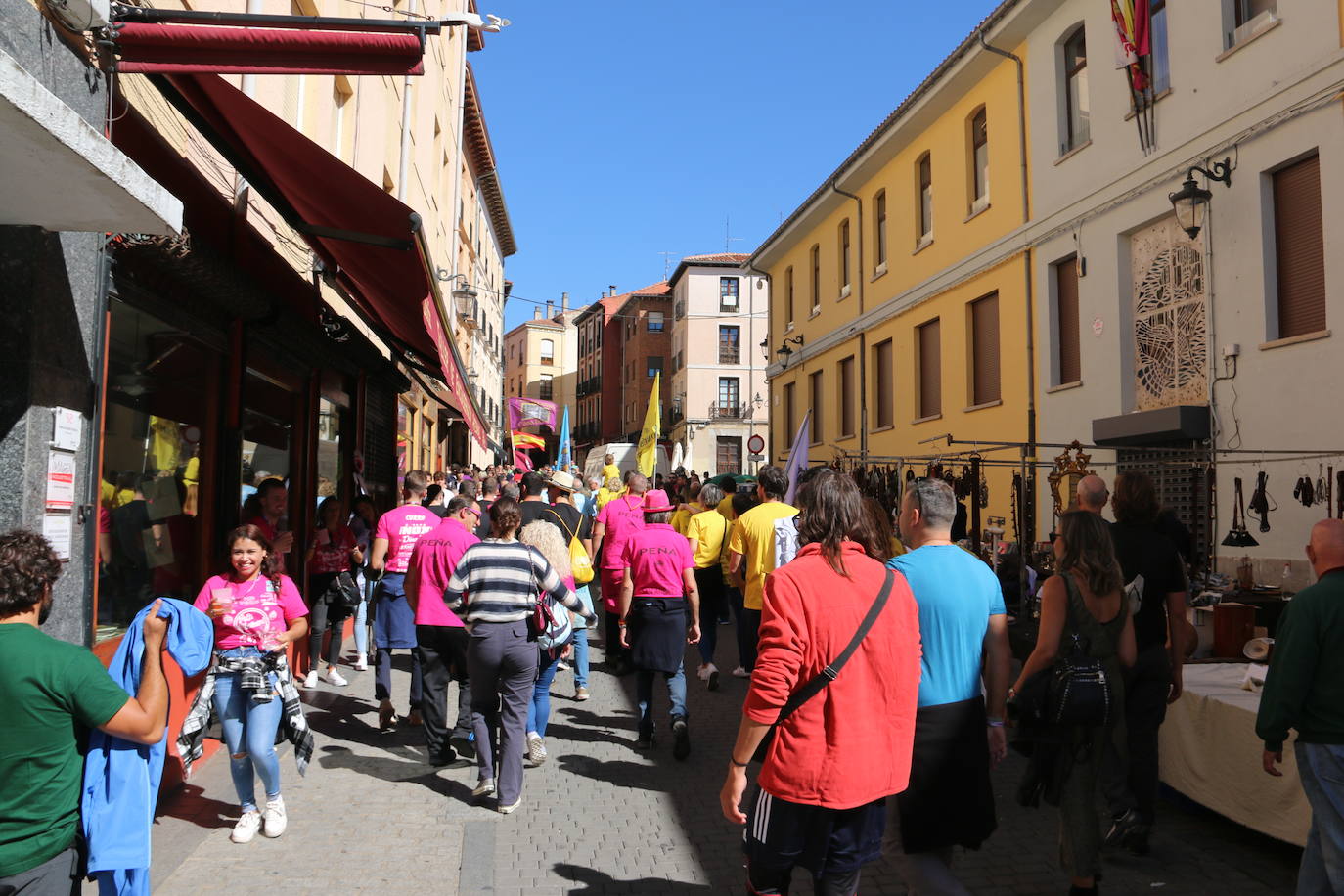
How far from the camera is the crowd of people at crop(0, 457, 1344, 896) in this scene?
9.37 ft

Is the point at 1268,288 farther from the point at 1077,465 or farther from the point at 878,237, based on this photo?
the point at 878,237

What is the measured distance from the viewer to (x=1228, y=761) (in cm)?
515

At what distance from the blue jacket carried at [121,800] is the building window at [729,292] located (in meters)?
50.4

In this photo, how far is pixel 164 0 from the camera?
6.45m

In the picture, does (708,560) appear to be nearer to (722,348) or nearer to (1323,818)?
(1323,818)

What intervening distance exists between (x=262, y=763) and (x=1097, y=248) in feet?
40.3

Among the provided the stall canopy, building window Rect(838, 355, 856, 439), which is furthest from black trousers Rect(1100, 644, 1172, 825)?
building window Rect(838, 355, 856, 439)

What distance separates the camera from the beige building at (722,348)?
5216 centimetres

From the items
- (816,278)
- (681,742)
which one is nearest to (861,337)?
(816,278)

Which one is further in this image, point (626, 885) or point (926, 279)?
point (926, 279)

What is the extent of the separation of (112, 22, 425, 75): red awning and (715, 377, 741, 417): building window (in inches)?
1893

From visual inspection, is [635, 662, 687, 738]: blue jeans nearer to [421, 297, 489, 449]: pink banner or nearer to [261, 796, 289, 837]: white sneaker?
[261, 796, 289, 837]: white sneaker

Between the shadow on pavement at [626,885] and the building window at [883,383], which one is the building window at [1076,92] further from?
the shadow on pavement at [626,885]

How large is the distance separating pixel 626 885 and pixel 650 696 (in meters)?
2.57
